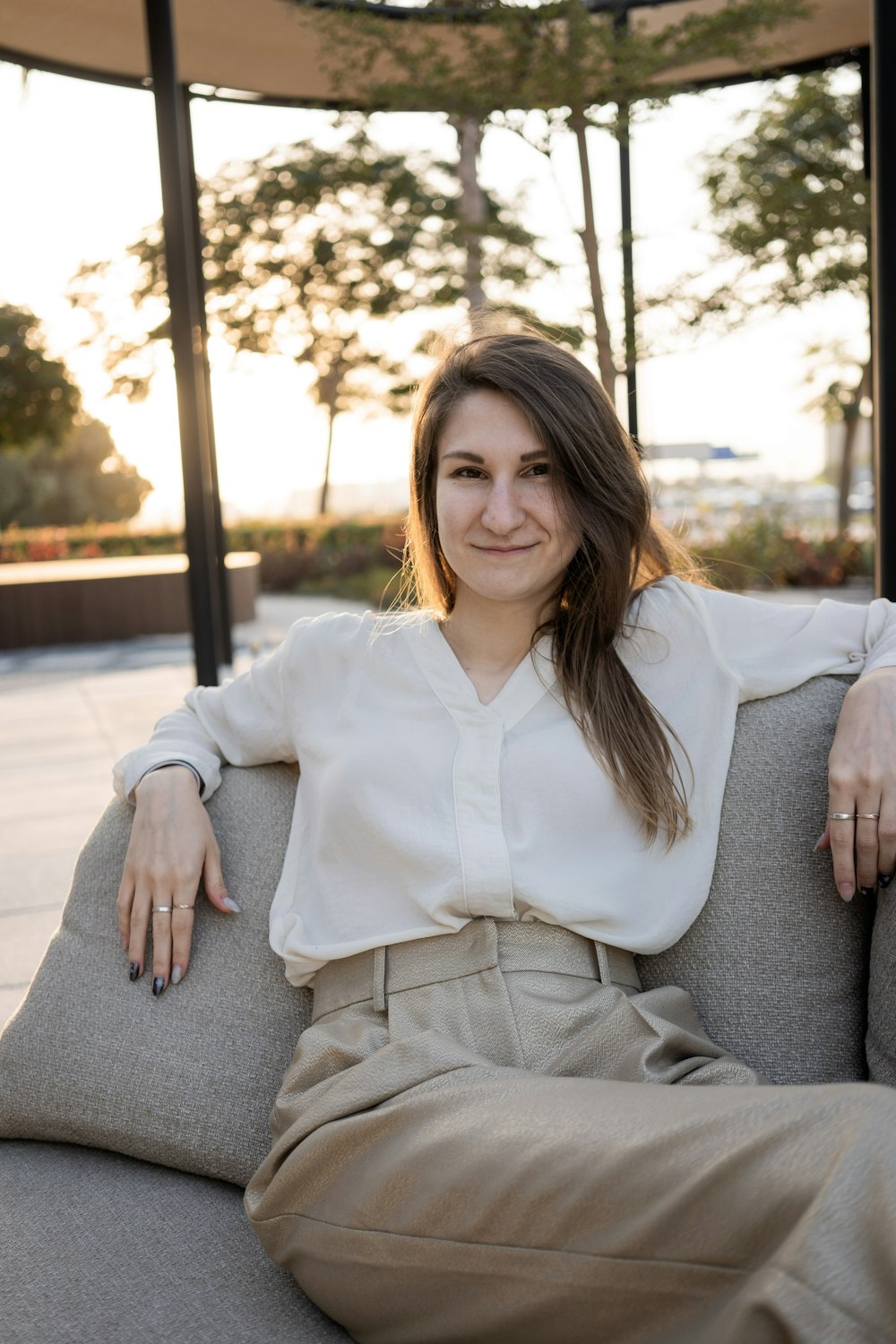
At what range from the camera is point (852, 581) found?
12211 millimetres

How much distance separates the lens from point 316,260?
47.9ft

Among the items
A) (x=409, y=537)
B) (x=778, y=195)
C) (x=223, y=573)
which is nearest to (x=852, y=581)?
(x=778, y=195)

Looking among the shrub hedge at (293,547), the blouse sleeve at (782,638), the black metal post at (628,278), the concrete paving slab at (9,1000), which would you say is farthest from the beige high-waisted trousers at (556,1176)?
the shrub hedge at (293,547)

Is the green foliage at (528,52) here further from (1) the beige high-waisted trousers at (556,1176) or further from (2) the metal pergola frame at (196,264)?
(1) the beige high-waisted trousers at (556,1176)

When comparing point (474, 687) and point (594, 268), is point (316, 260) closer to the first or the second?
point (594, 268)

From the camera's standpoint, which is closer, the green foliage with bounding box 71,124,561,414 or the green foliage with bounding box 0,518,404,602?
the green foliage with bounding box 71,124,561,414

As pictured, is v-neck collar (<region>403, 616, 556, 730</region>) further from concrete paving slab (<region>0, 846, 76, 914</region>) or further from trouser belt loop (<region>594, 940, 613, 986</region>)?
concrete paving slab (<region>0, 846, 76, 914</region>)

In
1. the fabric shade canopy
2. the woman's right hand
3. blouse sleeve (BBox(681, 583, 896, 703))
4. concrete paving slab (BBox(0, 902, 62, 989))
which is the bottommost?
concrete paving slab (BBox(0, 902, 62, 989))

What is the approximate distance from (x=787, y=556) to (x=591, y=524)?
1063cm

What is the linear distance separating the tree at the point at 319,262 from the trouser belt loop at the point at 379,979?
439 inches

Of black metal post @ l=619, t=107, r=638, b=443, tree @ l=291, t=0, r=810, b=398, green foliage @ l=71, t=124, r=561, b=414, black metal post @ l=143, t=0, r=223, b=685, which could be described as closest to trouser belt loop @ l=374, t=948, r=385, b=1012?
black metal post @ l=143, t=0, r=223, b=685

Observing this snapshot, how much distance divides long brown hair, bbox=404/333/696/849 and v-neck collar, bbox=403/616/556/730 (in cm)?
2

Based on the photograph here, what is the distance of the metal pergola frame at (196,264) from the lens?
3.45 metres

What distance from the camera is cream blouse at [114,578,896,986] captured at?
150cm
